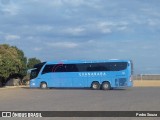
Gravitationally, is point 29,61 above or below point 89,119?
above

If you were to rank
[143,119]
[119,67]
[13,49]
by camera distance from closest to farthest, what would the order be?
[143,119]
[119,67]
[13,49]

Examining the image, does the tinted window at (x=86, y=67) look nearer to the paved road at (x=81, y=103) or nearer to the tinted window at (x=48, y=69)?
the tinted window at (x=48, y=69)

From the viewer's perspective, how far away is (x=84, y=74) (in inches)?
1730

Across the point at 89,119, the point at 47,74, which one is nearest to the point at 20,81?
the point at 47,74

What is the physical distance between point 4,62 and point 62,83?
8169 millimetres

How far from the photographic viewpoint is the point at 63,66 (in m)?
44.7

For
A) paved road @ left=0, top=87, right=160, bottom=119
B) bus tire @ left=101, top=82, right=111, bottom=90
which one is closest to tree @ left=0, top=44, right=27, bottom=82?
bus tire @ left=101, top=82, right=111, bottom=90

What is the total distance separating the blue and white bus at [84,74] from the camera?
139 feet

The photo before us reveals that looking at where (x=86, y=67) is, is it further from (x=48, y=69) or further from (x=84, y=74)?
(x=48, y=69)

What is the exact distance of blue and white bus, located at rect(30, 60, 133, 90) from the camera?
1671 inches

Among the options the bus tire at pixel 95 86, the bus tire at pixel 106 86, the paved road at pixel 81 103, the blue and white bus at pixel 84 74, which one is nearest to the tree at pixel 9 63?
the blue and white bus at pixel 84 74

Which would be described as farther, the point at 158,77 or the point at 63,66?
the point at 158,77

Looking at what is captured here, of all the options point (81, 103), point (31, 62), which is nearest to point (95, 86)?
point (81, 103)

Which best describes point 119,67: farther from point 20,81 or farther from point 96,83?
point 20,81
